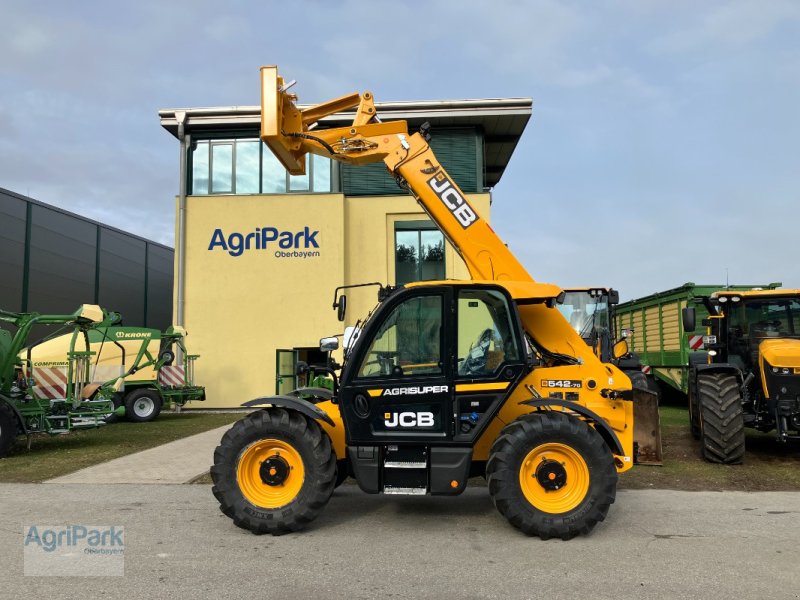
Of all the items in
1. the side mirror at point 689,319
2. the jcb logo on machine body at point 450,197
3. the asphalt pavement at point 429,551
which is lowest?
the asphalt pavement at point 429,551

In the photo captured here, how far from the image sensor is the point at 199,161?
19.1 meters

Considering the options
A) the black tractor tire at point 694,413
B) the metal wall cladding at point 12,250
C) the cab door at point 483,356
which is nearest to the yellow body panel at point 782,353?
the black tractor tire at point 694,413

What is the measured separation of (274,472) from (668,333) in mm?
13913

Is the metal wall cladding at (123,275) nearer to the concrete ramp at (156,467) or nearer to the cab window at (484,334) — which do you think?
the concrete ramp at (156,467)

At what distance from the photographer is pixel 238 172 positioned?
1905cm

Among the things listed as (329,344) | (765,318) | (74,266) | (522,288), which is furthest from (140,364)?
(765,318)

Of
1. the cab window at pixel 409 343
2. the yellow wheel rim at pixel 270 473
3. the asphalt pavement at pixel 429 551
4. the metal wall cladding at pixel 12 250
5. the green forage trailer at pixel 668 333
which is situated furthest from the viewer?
the metal wall cladding at pixel 12 250

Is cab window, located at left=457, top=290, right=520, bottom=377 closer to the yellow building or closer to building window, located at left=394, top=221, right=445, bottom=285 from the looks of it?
the yellow building

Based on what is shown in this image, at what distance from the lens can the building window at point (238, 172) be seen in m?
19.0

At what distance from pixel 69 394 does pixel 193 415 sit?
23.6 ft

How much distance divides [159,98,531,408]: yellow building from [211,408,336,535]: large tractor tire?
12.9 m

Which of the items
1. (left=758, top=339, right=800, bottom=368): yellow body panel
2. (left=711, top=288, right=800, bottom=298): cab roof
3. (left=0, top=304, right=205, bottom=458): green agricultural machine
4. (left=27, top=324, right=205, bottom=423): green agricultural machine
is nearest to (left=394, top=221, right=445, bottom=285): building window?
(left=27, top=324, right=205, bottom=423): green agricultural machine

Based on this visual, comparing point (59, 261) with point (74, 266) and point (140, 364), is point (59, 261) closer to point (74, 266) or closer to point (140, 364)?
point (74, 266)

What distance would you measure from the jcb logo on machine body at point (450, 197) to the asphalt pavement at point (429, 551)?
3144 mm
